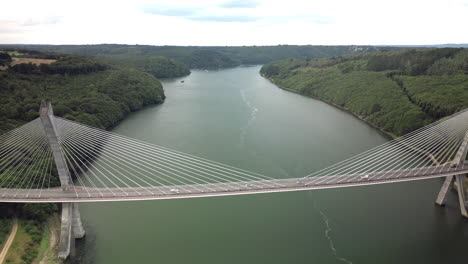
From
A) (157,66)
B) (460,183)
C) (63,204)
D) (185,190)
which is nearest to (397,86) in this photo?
(460,183)

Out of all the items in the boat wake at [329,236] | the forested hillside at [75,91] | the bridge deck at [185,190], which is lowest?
the boat wake at [329,236]

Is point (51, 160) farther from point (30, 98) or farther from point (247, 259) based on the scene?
point (247, 259)

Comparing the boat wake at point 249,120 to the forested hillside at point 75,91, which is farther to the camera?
the boat wake at point 249,120

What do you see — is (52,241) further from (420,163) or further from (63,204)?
(420,163)

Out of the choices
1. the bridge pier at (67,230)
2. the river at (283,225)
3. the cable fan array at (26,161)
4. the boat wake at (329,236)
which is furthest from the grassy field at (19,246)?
the boat wake at (329,236)

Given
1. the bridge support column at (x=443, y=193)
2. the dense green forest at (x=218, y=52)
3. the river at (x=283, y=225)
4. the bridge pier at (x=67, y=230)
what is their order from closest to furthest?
the bridge pier at (x=67, y=230), the river at (x=283, y=225), the bridge support column at (x=443, y=193), the dense green forest at (x=218, y=52)

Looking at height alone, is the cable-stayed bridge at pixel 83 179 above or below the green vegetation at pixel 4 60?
below

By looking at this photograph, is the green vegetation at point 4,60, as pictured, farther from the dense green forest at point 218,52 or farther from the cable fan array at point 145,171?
the dense green forest at point 218,52
